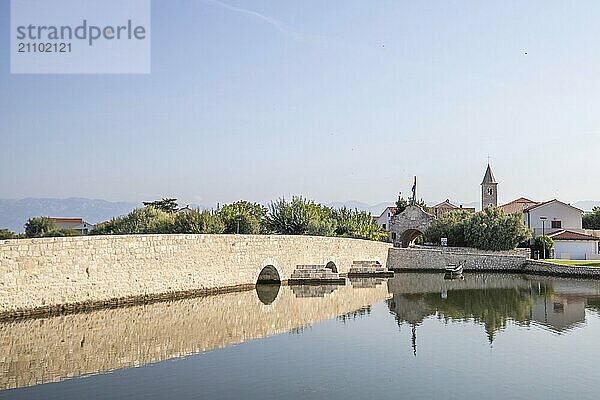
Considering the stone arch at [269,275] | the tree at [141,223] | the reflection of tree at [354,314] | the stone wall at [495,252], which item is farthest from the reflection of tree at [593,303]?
the tree at [141,223]

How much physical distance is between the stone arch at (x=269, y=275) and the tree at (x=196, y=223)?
5506 millimetres

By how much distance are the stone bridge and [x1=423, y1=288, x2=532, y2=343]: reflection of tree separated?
16635mm

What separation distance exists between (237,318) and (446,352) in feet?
18.2

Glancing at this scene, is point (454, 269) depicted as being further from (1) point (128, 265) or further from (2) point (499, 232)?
(1) point (128, 265)

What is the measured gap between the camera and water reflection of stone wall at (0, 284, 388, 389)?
1091 centimetres

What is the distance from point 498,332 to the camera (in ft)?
49.1

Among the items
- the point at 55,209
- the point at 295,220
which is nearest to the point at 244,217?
the point at 295,220

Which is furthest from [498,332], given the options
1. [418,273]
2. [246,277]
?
[418,273]

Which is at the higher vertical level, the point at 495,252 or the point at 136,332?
the point at 495,252

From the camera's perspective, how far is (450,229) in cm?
3703

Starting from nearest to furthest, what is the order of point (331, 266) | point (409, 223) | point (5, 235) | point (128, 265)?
point (128, 265)
point (331, 266)
point (5, 235)
point (409, 223)

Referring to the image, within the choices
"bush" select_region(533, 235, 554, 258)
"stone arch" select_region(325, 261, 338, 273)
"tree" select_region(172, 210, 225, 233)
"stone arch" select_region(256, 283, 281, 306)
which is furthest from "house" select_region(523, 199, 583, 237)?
"stone arch" select_region(256, 283, 281, 306)

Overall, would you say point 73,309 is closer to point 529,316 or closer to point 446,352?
point 446,352

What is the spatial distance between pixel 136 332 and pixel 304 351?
11.7ft
